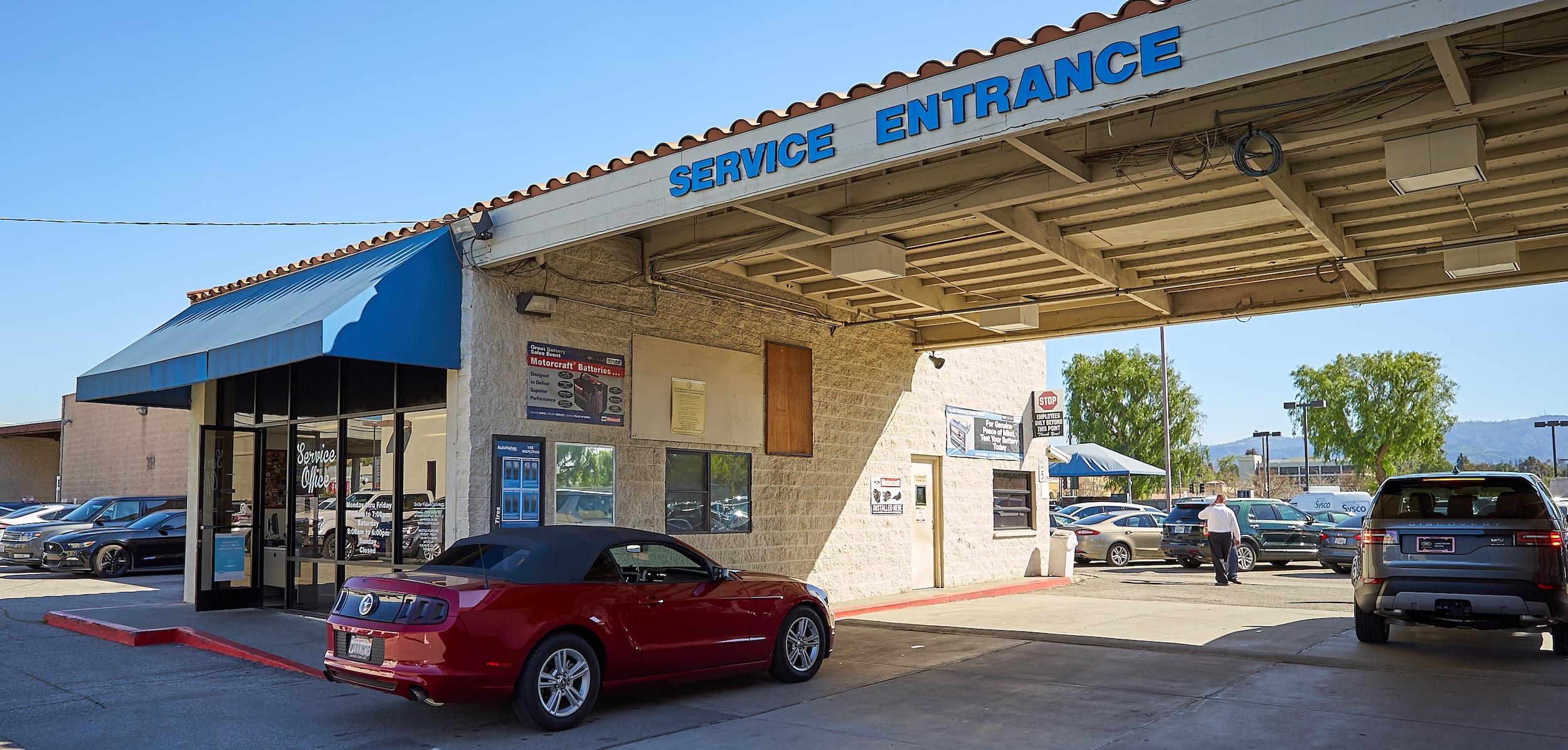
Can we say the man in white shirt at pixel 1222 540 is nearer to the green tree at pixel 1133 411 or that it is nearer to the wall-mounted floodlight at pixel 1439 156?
the wall-mounted floodlight at pixel 1439 156

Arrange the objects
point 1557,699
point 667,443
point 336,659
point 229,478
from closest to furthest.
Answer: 1. point 336,659
2. point 1557,699
3. point 667,443
4. point 229,478

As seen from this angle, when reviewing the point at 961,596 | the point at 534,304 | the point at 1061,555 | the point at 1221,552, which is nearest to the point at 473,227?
the point at 534,304

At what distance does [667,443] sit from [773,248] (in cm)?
318

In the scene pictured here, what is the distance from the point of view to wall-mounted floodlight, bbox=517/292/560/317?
12109mm

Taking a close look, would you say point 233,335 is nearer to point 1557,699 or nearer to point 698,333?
point 698,333

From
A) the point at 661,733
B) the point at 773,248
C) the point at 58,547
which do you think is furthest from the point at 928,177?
the point at 58,547

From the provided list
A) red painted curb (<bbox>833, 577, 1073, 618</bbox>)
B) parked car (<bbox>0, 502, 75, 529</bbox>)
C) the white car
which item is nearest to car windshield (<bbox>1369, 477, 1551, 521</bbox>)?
red painted curb (<bbox>833, 577, 1073, 618</bbox>)

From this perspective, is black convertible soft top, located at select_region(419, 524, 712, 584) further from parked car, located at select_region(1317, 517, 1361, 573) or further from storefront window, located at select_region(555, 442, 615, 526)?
parked car, located at select_region(1317, 517, 1361, 573)

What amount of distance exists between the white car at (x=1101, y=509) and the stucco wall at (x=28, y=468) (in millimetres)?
39839

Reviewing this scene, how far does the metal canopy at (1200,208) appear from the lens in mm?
7691

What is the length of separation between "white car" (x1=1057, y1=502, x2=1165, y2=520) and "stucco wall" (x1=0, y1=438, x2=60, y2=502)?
131 feet

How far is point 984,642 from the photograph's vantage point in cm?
1227

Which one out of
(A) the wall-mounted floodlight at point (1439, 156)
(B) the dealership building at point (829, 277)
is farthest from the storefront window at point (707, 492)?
(A) the wall-mounted floodlight at point (1439, 156)

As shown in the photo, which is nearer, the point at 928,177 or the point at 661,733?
the point at 661,733
